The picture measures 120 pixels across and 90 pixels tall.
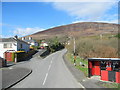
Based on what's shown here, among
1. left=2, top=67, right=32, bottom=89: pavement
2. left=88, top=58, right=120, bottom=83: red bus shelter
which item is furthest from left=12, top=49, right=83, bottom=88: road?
left=88, top=58, right=120, bottom=83: red bus shelter

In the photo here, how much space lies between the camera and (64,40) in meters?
99.6

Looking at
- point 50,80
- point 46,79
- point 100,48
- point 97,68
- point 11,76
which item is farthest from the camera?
point 100,48

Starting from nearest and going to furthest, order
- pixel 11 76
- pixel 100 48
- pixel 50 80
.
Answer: pixel 50 80
pixel 11 76
pixel 100 48

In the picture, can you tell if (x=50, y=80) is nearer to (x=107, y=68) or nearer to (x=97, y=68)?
(x=97, y=68)

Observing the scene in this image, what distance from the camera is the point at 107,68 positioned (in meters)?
14.9

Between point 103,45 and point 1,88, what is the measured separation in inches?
801

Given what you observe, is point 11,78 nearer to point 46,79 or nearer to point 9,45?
point 46,79

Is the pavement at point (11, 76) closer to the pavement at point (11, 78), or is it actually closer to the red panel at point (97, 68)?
the pavement at point (11, 78)

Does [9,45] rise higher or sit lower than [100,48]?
higher

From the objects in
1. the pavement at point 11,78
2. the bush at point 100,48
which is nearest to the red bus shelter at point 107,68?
the pavement at point 11,78

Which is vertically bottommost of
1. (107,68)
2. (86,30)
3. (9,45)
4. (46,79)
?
(46,79)

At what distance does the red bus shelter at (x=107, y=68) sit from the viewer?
1337cm

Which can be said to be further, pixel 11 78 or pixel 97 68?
pixel 97 68

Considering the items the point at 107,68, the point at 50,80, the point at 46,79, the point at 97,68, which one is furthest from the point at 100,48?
the point at 50,80
